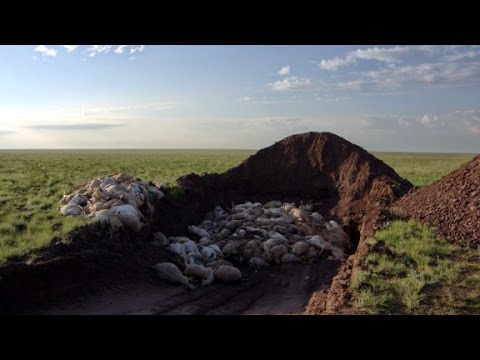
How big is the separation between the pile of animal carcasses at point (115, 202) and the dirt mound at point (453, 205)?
755 cm

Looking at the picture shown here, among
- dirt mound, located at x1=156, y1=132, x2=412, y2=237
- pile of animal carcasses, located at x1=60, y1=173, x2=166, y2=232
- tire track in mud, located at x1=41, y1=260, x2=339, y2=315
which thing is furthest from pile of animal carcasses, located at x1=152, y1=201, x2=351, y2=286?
dirt mound, located at x1=156, y1=132, x2=412, y2=237

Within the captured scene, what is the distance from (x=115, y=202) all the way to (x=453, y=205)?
29.3 ft

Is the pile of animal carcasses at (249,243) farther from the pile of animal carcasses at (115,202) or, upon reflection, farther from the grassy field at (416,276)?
the grassy field at (416,276)

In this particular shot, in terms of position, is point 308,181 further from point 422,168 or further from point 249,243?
point 422,168

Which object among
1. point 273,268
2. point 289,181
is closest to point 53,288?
point 273,268

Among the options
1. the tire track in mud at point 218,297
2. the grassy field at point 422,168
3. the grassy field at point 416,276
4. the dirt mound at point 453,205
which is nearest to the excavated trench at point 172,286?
the tire track in mud at point 218,297

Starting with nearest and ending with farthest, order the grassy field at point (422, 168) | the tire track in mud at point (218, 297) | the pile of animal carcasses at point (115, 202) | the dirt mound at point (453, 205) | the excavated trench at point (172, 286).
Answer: the excavated trench at point (172, 286) < the tire track in mud at point (218, 297) < the dirt mound at point (453, 205) < the pile of animal carcasses at point (115, 202) < the grassy field at point (422, 168)

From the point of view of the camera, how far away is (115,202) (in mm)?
12828

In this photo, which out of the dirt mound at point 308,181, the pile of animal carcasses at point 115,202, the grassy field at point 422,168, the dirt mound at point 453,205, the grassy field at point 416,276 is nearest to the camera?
the grassy field at point 416,276

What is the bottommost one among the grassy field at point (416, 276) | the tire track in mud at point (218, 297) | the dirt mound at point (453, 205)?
the tire track in mud at point (218, 297)

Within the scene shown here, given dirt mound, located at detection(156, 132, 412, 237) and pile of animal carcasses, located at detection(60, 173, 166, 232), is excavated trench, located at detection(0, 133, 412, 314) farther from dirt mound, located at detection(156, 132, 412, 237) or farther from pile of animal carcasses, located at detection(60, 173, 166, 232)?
pile of animal carcasses, located at detection(60, 173, 166, 232)

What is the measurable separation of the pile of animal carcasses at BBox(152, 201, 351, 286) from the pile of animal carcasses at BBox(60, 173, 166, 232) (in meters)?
1.11

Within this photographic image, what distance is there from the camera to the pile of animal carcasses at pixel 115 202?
12055 mm

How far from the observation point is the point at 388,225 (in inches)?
501
